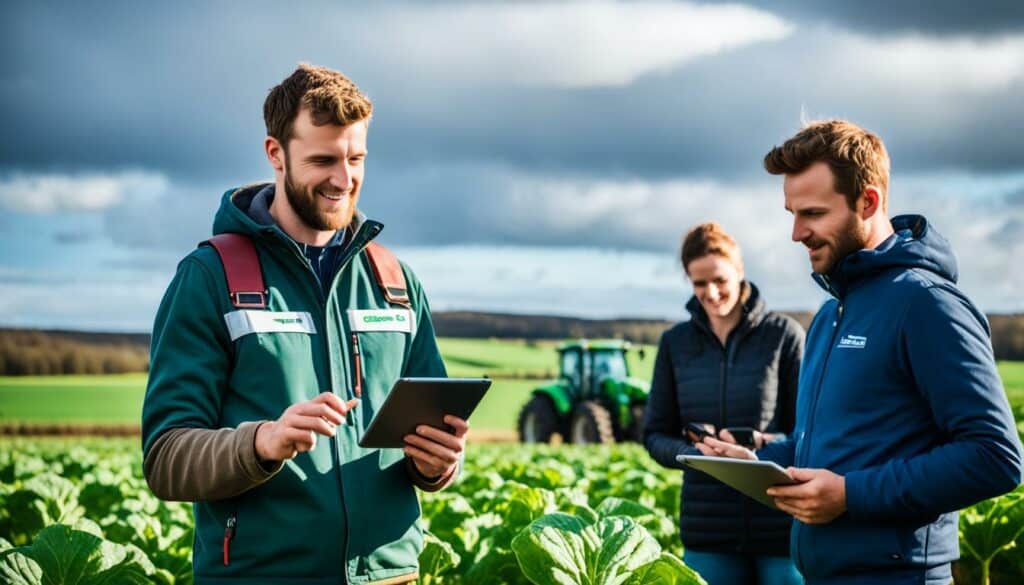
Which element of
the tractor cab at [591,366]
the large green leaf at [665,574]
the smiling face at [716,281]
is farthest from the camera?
the tractor cab at [591,366]

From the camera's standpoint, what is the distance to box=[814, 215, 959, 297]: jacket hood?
10.5 ft

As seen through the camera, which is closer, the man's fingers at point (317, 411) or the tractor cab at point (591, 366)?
the man's fingers at point (317, 411)

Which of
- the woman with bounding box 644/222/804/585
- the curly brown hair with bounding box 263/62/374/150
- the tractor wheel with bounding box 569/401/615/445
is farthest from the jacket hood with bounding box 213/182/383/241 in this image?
the tractor wheel with bounding box 569/401/615/445

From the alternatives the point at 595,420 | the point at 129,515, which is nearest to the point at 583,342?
the point at 595,420

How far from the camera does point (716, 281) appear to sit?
4.77 metres

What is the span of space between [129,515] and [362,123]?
374 cm

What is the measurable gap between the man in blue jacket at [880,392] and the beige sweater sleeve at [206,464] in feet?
4.63

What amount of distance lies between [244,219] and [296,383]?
46 cm

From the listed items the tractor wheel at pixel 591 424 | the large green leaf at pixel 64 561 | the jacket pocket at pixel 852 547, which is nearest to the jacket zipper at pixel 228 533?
the large green leaf at pixel 64 561

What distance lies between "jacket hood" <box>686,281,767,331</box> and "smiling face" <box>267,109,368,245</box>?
2.15m

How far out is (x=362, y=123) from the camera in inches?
123

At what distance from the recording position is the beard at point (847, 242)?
3285 mm

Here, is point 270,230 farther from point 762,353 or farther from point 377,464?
point 762,353

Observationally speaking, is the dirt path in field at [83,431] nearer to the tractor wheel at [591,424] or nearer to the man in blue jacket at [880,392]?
the tractor wheel at [591,424]
